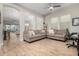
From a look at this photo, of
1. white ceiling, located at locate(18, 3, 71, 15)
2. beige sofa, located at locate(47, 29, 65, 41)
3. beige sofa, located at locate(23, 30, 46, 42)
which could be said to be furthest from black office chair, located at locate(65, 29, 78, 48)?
white ceiling, located at locate(18, 3, 71, 15)

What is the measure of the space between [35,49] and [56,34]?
648mm

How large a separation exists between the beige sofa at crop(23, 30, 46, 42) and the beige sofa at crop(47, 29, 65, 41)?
15 centimetres

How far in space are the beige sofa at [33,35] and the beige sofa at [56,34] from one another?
0.15 metres

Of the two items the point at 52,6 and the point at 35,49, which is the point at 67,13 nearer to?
the point at 52,6

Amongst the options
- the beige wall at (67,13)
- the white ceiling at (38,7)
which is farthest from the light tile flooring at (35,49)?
the white ceiling at (38,7)

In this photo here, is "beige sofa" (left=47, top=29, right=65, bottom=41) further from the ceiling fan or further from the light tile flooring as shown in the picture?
the ceiling fan

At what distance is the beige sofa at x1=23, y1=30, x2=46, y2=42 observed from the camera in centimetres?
226

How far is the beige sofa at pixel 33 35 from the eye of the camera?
7.43ft

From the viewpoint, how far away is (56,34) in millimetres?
2283

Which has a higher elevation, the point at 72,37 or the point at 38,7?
the point at 38,7

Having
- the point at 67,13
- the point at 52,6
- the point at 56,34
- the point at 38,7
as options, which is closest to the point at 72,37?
the point at 56,34

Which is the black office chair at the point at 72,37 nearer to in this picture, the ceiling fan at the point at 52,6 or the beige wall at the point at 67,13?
the beige wall at the point at 67,13

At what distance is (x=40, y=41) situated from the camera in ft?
7.55

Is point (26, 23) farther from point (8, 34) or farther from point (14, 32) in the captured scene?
point (8, 34)
